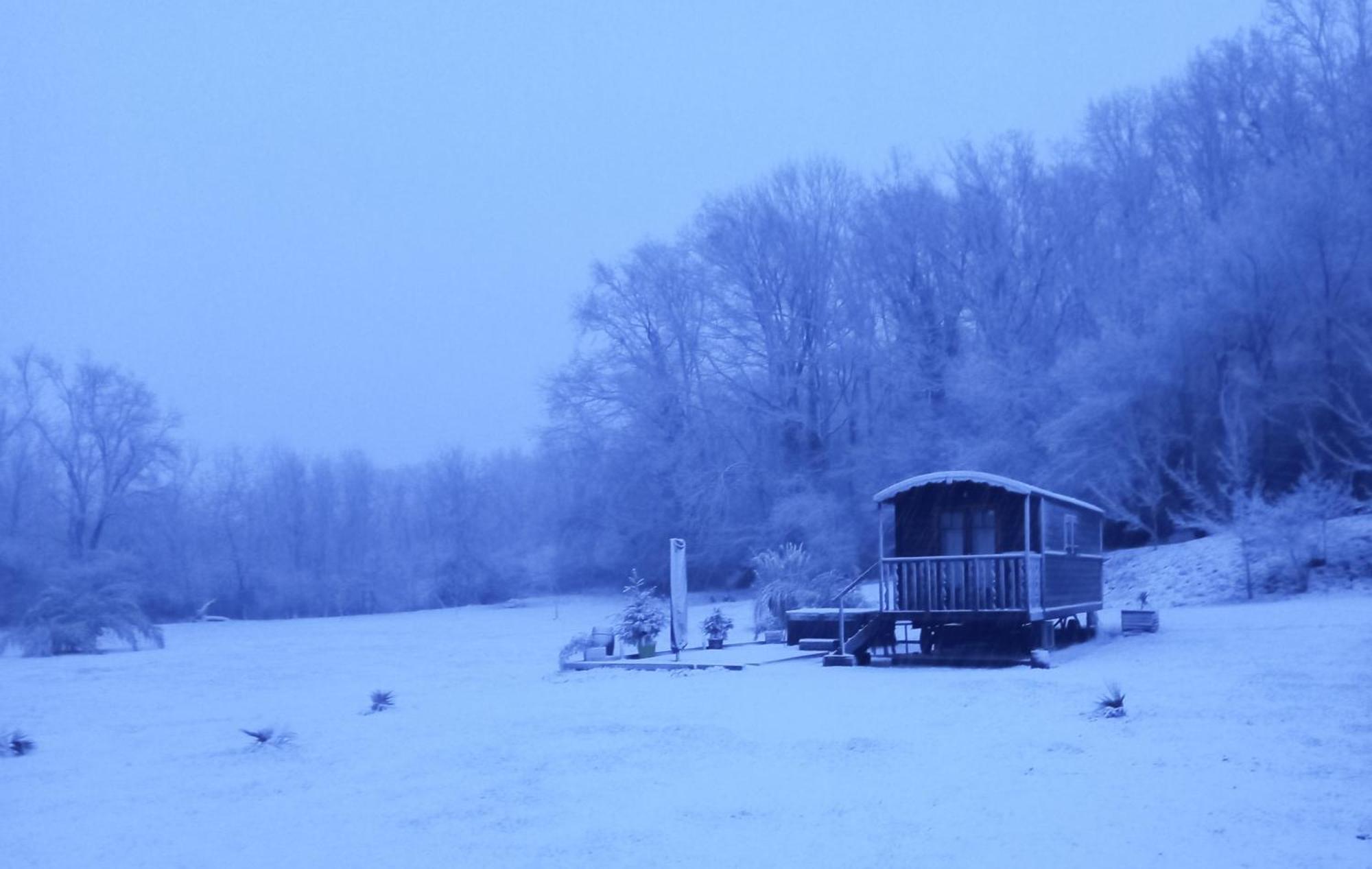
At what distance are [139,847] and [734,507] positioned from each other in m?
33.4

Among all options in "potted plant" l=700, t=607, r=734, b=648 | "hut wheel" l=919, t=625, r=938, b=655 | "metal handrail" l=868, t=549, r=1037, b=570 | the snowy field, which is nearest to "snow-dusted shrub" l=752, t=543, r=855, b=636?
"potted plant" l=700, t=607, r=734, b=648

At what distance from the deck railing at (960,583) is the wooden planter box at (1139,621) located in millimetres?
4535

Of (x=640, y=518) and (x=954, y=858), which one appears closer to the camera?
(x=954, y=858)

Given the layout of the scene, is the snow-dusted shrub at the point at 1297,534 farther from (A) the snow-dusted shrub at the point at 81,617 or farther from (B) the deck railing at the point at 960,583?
(A) the snow-dusted shrub at the point at 81,617

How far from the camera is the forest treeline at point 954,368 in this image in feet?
97.6

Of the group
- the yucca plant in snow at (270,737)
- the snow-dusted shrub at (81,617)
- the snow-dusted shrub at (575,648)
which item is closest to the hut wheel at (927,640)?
the snow-dusted shrub at (575,648)

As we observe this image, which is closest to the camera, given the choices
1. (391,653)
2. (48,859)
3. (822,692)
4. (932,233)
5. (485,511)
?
(48,859)

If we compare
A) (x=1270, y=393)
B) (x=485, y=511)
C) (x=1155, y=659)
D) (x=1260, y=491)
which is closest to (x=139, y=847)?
(x=1155, y=659)

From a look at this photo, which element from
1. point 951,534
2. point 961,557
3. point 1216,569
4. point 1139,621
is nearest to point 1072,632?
point 1139,621

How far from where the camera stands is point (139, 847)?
308 inches

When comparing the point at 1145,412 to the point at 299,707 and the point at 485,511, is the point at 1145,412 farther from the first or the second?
the point at 485,511

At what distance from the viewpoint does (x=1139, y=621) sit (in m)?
21.1

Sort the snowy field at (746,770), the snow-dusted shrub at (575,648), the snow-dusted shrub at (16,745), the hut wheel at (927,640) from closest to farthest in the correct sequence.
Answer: the snowy field at (746,770) → the snow-dusted shrub at (16,745) → the hut wheel at (927,640) → the snow-dusted shrub at (575,648)

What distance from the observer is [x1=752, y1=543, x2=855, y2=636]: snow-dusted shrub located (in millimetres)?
25672
